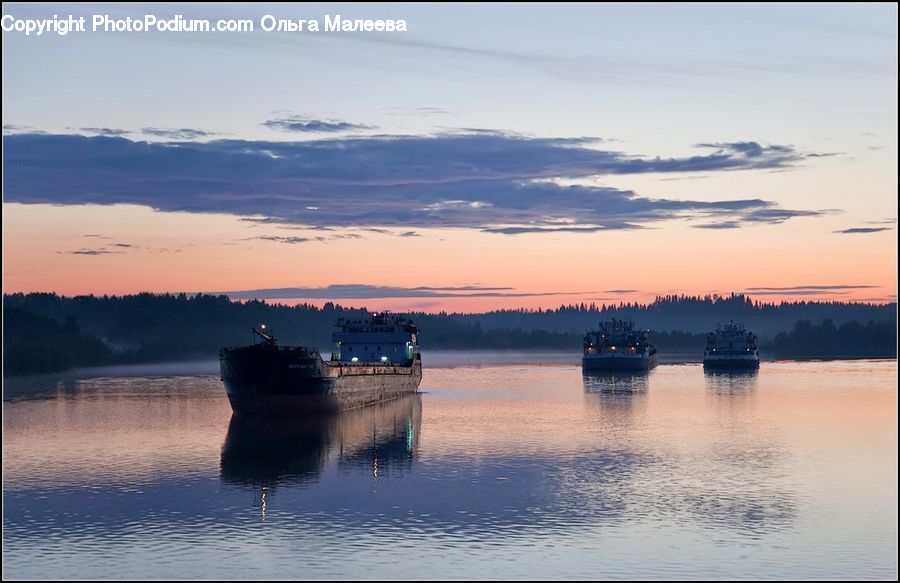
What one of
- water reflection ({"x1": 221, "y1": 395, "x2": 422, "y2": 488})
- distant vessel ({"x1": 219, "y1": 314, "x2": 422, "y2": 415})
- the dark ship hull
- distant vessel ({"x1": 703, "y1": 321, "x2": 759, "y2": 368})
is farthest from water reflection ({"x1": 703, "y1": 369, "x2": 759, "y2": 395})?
the dark ship hull

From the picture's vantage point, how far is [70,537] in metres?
41.0

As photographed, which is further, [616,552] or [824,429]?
[824,429]

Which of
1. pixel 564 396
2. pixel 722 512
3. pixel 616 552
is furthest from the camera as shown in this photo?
pixel 564 396

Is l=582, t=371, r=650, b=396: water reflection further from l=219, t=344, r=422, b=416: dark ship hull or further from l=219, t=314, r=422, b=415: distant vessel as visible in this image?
l=219, t=344, r=422, b=416: dark ship hull

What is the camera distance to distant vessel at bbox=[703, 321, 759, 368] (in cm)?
18962

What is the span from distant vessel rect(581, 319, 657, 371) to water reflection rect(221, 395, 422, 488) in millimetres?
86568

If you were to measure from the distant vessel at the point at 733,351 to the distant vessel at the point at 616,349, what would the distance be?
10517 millimetres

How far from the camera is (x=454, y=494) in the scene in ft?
165

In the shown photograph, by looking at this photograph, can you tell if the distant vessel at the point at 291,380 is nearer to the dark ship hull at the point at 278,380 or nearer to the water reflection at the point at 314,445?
the dark ship hull at the point at 278,380

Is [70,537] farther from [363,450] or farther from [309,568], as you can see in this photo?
[363,450]

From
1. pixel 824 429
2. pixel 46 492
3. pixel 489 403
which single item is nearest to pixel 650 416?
pixel 824 429

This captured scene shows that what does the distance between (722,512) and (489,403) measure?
6561 centimetres

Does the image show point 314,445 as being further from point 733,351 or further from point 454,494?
point 733,351

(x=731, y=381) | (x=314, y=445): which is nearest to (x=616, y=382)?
(x=731, y=381)
